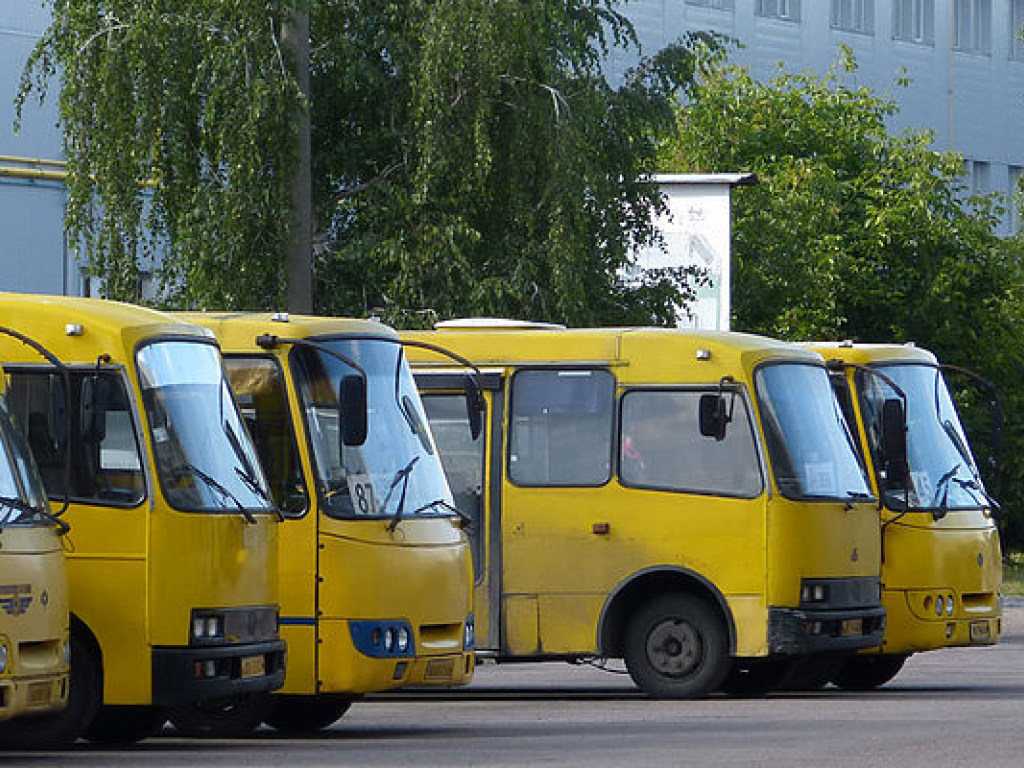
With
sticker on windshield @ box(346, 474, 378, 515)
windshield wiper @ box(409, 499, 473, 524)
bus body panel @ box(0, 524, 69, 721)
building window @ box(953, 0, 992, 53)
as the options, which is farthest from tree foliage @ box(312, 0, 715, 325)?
building window @ box(953, 0, 992, 53)

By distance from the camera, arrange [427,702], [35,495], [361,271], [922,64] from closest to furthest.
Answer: [35,495] < [427,702] < [361,271] < [922,64]

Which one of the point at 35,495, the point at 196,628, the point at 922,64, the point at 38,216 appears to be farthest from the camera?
the point at 922,64

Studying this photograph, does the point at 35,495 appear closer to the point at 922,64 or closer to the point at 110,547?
the point at 110,547

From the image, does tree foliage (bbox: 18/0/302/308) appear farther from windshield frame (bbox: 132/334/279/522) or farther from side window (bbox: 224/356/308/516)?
windshield frame (bbox: 132/334/279/522)

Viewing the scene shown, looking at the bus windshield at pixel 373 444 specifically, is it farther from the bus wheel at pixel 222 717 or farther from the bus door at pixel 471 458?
the bus door at pixel 471 458

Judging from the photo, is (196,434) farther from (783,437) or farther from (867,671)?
(867,671)

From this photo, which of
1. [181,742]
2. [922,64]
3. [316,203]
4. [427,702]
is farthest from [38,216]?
[922,64]

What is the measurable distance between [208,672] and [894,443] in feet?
26.8

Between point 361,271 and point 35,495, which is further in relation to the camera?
point 361,271

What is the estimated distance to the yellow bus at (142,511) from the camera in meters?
14.7

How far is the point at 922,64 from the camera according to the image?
64.6 meters

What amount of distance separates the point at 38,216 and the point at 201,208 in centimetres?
819

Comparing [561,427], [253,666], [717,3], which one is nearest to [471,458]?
[561,427]

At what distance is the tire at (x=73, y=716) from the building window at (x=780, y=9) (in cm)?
4640
